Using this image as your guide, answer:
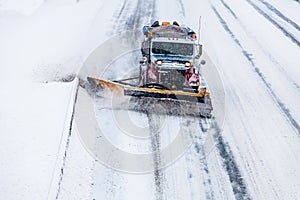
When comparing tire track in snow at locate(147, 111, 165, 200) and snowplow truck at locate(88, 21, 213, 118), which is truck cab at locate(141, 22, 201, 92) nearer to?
snowplow truck at locate(88, 21, 213, 118)

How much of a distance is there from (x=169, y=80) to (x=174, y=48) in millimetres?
1067

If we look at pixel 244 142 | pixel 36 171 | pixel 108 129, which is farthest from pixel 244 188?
pixel 36 171

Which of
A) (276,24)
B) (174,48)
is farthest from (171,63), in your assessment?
(276,24)

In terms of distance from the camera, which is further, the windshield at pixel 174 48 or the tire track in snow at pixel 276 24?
the tire track in snow at pixel 276 24

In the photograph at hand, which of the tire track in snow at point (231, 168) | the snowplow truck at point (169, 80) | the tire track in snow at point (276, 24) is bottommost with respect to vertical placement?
the tire track in snow at point (231, 168)

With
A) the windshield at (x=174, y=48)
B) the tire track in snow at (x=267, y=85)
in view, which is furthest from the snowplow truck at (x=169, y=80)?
the tire track in snow at (x=267, y=85)

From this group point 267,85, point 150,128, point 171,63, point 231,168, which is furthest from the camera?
A: point 267,85

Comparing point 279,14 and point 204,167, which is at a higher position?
point 279,14

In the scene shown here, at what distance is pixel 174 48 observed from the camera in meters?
11.5

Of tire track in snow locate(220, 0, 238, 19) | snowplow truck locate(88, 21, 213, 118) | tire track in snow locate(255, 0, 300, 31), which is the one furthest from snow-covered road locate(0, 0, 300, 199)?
tire track in snow locate(220, 0, 238, 19)

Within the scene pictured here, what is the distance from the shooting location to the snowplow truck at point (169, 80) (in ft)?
34.9

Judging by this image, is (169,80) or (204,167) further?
(169,80)

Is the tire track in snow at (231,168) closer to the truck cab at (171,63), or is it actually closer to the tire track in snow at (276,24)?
the truck cab at (171,63)

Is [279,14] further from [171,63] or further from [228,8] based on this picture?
[171,63]
